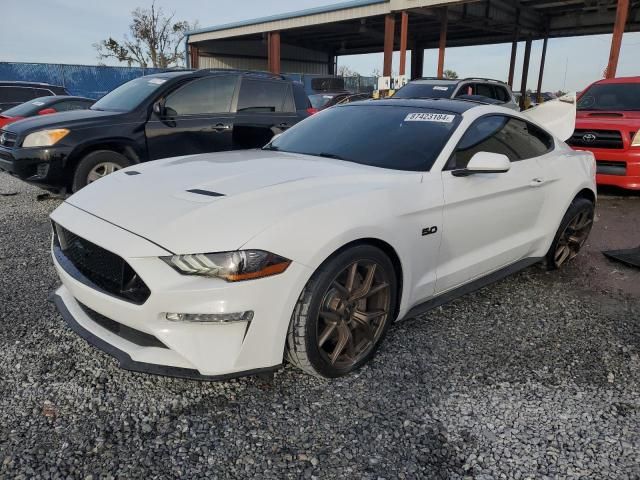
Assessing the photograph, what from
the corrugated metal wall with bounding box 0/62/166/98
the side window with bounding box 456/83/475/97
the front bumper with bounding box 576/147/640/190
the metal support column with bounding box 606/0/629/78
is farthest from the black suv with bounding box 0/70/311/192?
the corrugated metal wall with bounding box 0/62/166/98

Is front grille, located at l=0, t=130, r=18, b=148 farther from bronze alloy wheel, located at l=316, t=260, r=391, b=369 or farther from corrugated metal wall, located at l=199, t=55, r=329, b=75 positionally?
corrugated metal wall, located at l=199, t=55, r=329, b=75

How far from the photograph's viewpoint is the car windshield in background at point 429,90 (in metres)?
9.83

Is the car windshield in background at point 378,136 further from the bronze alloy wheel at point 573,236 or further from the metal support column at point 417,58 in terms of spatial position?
the metal support column at point 417,58

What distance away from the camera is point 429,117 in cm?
342

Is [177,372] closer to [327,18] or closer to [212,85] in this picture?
[212,85]

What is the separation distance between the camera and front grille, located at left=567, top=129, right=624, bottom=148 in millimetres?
7203

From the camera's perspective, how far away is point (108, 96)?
6.82 meters

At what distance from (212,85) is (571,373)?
18.2ft

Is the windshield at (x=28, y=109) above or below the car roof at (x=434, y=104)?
below

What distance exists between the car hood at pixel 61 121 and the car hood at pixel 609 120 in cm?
668

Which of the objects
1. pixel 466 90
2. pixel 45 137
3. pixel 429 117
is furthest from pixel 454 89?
pixel 45 137

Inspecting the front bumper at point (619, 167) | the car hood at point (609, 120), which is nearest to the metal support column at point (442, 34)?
the car hood at point (609, 120)

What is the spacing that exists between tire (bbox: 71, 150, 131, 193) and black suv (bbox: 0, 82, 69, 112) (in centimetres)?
701

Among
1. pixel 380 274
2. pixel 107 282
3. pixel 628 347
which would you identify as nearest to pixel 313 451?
pixel 380 274
